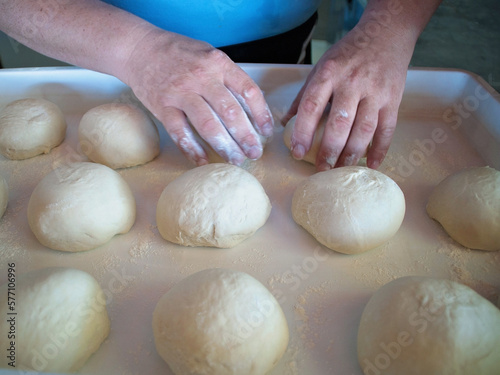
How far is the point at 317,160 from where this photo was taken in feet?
5.03

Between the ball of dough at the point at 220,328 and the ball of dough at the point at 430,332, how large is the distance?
0.82ft

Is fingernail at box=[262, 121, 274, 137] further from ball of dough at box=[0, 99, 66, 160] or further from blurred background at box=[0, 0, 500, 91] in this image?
blurred background at box=[0, 0, 500, 91]

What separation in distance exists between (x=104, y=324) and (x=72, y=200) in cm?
45

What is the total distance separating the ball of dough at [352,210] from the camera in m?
1.26

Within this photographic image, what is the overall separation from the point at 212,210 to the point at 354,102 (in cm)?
68

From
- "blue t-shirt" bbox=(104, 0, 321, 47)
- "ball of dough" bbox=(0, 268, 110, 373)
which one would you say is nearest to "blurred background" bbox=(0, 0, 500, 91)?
"blue t-shirt" bbox=(104, 0, 321, 47)

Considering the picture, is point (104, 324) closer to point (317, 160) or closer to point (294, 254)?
point (294, 254)

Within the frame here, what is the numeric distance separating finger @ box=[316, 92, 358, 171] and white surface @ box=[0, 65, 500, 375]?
214mm

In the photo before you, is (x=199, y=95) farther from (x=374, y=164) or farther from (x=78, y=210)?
(x=374, y=164)

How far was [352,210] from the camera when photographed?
4.17ft

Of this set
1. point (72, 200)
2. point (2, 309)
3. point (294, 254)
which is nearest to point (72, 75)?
point (72, 200)

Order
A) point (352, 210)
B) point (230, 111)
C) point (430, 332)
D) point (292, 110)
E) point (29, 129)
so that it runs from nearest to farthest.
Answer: point (430, 332), point (352, 210), point (230, 111), point (29, 129), point (292, 110)

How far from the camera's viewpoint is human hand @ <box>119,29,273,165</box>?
1.42 meters

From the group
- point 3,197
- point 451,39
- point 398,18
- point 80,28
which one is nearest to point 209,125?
point 80,28
